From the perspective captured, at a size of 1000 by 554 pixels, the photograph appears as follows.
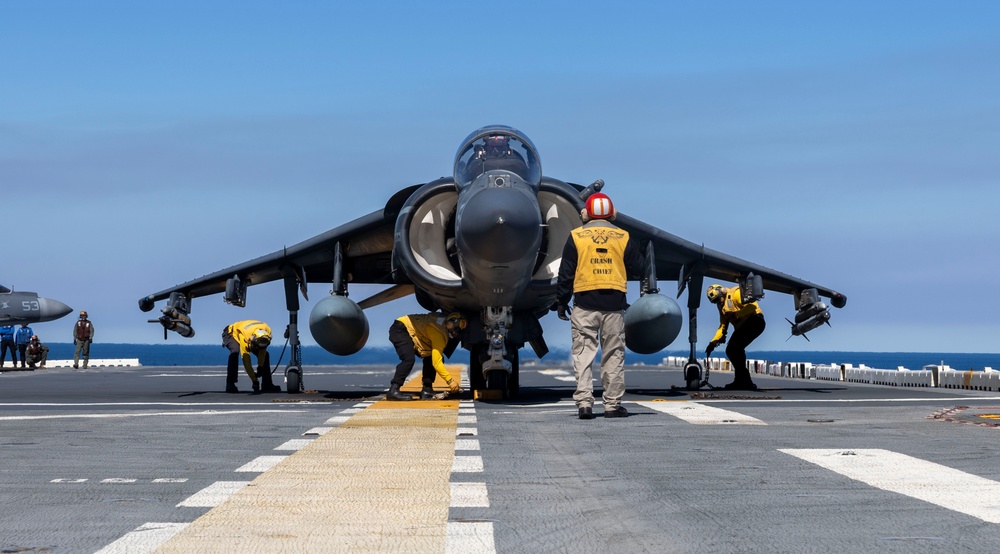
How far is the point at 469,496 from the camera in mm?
5949

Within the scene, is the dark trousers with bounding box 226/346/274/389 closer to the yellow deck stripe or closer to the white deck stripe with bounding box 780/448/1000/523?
the yellow deck stripe

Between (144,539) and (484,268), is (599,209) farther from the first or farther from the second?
(144,539)

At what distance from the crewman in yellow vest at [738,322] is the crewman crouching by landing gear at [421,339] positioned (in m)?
7.10

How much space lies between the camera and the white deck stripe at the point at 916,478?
18.3ft

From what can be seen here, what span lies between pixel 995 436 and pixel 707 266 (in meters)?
12.8

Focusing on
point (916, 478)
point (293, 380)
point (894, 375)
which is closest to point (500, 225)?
point (916, 478)

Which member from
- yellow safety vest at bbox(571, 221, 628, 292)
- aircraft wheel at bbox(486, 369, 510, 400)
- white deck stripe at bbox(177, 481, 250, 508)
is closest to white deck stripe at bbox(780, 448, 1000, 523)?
white deck stripe at bbox(177, 481, 250, 508)

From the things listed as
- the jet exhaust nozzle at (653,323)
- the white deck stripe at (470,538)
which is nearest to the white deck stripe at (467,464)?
the white deck stripe at (470,538)

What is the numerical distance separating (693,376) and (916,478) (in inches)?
594

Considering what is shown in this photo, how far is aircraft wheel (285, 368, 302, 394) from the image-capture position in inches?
811

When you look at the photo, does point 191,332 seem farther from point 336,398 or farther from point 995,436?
point 995,436

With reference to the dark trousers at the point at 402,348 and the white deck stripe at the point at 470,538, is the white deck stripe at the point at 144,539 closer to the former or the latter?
the white deck stripe at the point at 470,538

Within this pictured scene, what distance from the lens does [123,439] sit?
943 centimetres

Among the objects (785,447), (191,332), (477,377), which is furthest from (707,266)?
(785,447)
